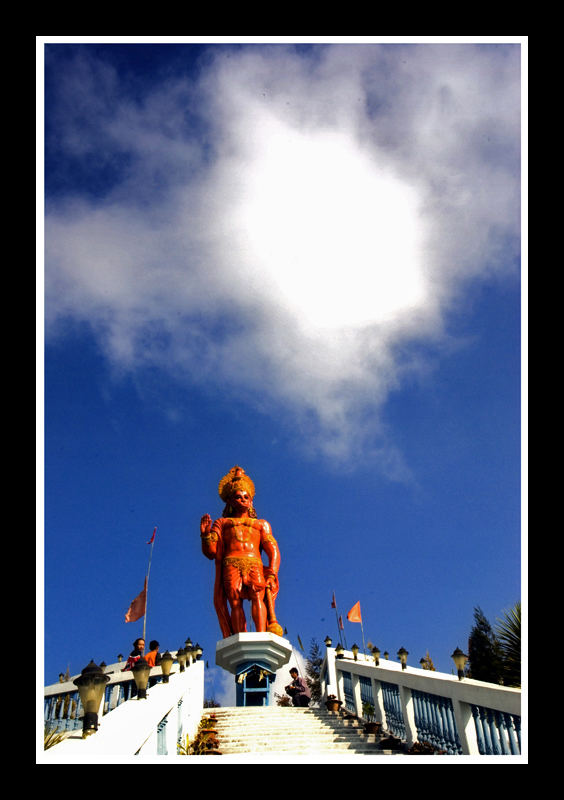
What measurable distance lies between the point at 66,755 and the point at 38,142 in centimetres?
528

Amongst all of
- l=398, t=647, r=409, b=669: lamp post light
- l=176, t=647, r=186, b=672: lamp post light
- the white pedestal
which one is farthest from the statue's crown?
l=398, t=647, r=409, b=669: lamp post light


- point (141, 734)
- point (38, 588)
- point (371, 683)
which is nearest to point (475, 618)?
point (371, 683)

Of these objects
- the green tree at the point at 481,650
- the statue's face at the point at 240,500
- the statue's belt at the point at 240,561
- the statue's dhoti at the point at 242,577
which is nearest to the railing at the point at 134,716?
the statue's dhoti at the point at 242,577

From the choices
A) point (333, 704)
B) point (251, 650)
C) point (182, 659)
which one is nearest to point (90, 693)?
point (182, 659)

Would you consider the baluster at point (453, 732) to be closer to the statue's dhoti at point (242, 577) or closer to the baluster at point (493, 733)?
the baluster at point (493, 733)

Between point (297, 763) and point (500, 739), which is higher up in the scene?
point (297, 763)

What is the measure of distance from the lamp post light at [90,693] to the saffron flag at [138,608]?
7.70 metres

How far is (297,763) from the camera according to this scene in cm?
Answer: 403

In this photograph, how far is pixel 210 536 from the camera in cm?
1659

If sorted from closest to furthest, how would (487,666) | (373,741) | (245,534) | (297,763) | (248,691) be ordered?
(297,763)
(373,741)
(248,691)
(245,534)
(487,666)

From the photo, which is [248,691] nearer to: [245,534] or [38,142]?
[245,534]

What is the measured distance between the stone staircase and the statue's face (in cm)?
664

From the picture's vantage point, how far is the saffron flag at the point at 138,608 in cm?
1258

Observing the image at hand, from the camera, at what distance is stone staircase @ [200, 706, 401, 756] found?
8.51 metres
